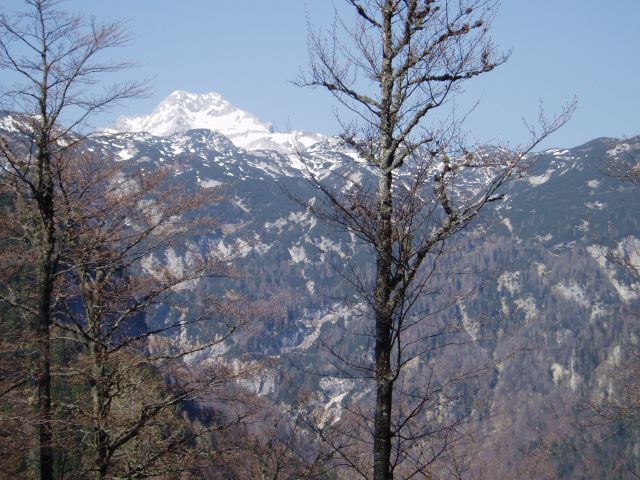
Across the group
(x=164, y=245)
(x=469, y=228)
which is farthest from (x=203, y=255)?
(x=469, y=228)

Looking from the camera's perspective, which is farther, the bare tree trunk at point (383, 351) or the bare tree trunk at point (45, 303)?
the bare tree trunk at point (45, 303)

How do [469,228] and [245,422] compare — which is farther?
[245,422]

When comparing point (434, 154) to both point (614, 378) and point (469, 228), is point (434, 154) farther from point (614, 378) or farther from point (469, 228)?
point (614, 378)

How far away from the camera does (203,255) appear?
48.9 ft

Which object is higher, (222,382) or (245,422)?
(222,382)

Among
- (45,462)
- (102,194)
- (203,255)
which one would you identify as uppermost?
(102,194)

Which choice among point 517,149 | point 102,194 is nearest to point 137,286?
point 102,194

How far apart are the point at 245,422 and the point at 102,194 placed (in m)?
5.17

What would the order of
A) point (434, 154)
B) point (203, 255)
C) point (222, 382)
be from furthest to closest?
point (203, 255), point (222, 382), point (434, 154)

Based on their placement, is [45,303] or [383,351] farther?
[45,303]

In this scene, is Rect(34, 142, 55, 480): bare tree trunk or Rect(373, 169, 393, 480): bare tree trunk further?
Rect(34, 142, 55, 480): bare tree trunk

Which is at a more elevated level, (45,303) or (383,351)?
(45,303)

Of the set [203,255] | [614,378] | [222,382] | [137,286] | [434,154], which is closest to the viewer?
[434,154]

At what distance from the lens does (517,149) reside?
10148mm
